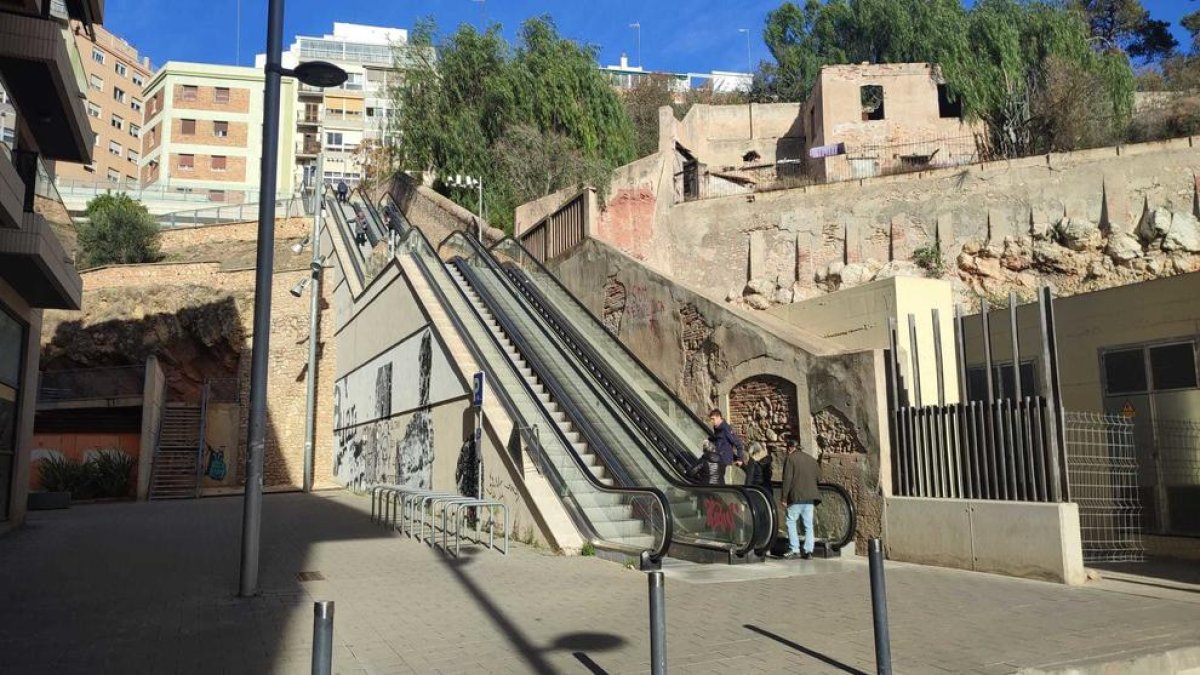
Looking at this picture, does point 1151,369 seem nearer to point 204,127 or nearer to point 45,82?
point 45,82

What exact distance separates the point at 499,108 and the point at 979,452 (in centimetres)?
2691

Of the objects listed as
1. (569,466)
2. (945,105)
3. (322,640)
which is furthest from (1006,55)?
(322,640)

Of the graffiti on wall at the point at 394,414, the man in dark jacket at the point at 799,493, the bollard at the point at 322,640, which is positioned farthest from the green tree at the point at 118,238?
the bollard at the point at 322,640

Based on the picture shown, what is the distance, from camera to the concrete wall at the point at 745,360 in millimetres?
10891

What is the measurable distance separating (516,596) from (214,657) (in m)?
2.87

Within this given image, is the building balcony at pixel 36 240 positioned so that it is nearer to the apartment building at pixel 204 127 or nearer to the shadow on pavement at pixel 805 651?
the shadow on pavement at pixel 805 651

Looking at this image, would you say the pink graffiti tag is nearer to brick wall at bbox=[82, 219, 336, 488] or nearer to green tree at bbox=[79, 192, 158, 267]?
brick wall at bbox=[82, 219, 336, 488]

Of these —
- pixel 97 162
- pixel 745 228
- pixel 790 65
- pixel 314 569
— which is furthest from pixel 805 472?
pixel 97 162

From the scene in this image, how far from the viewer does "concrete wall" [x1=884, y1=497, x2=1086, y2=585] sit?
8469 mm

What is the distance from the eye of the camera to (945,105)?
3912cm

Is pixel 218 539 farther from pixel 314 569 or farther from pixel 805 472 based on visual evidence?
pixel 805 472

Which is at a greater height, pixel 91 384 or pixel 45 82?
pixel 45 82

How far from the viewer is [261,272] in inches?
325

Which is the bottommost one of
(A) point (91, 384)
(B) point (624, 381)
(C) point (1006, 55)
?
(B) point (624, 381)
